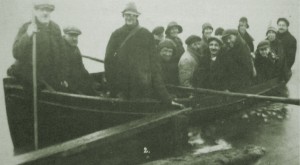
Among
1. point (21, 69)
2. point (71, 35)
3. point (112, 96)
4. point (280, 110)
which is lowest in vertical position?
point (280, 110)

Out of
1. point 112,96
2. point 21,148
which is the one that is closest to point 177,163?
point 112,96

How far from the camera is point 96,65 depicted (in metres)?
12.5

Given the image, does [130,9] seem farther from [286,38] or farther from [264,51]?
[286,38]

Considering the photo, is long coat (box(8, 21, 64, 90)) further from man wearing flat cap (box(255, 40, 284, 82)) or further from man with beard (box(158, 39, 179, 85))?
man wearing flat cap (box(255, 40, 284, 82))

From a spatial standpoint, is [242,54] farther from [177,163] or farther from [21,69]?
[21,69]

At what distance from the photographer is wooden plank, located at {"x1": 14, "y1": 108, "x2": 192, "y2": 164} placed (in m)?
3.06

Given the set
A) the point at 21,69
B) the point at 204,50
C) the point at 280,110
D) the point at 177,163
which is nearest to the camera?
the point at 177,163

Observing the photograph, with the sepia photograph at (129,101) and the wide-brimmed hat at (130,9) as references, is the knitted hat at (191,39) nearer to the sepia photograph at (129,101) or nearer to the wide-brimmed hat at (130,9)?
the sepia photograph at (129,101)

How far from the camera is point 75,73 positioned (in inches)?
209

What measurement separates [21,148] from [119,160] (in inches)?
50.9

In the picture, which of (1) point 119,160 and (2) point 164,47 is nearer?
(1) point 119,160

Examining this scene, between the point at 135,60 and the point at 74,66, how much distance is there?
4.09 ft

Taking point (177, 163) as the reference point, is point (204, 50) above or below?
above

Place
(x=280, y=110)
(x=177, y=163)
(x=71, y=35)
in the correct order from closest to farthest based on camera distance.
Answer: (x=177, y=163), (x=71, y=35), (x=280, y=110)
